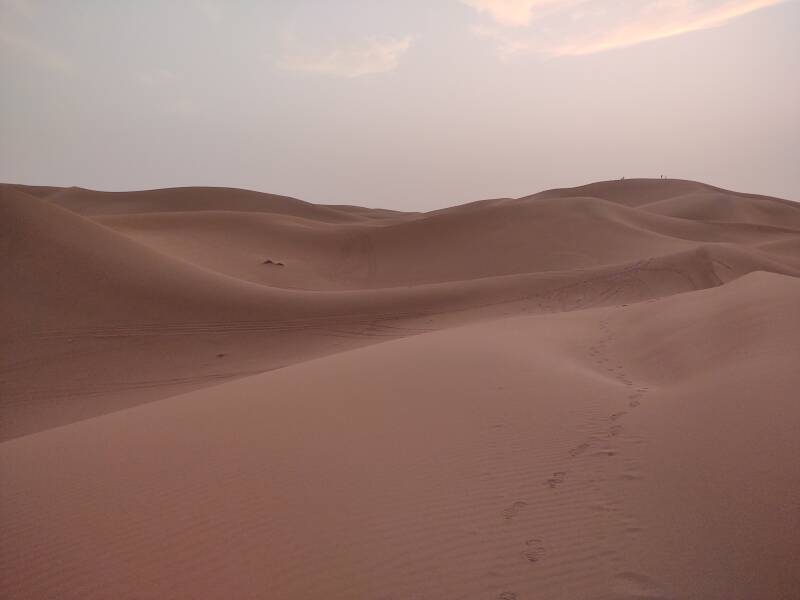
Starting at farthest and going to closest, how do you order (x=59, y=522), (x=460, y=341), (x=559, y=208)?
(x=559, y=208) → (x=460, y=341) → (x=59, y=522)

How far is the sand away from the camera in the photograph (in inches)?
114

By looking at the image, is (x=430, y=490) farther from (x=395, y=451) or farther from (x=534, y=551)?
(x=534, y=551)

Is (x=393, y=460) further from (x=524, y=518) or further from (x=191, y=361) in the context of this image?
(x=191, y=361)

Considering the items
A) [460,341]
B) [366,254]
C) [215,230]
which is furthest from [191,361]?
[215,230]

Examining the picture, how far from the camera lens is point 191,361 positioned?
11000mm

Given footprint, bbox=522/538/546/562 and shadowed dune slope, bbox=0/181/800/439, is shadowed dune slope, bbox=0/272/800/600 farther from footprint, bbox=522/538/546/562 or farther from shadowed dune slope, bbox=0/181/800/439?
shadowed dune slope, bbox=0/181/800/439

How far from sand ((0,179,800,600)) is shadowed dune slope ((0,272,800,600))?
0.06 ft

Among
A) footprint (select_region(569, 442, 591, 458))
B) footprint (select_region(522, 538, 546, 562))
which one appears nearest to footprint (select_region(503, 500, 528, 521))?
footprint (select_region(522, 538, 546, 562))

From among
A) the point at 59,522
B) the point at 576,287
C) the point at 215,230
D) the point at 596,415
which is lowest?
the point at 59,522

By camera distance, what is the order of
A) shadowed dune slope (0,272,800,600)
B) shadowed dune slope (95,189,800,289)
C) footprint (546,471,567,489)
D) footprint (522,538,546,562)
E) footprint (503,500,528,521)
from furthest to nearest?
shadowed dune slope (95,189,800,289) < footprint (546,471,567,489) < footprint (503,500,528,521) < footprint (522,538,546,562) < shadowed dune slope (0,272,800,600)

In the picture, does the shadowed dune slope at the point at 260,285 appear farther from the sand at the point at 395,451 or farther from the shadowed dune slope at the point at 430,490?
the shadowed dune slope at the point at 430,490

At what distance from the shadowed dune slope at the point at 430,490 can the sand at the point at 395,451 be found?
0.02 m

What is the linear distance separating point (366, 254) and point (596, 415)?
2322 cm

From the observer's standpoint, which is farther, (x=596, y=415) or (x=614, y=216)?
(x=614, y=216)
